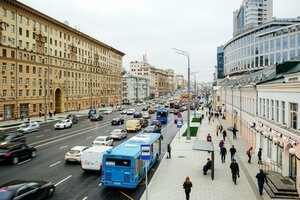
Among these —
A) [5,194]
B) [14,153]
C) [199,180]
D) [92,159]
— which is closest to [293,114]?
[199,180]

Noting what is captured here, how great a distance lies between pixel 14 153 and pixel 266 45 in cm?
8653

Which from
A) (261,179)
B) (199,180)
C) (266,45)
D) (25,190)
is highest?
(266,45)

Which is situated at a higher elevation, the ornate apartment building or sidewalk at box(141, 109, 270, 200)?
the ornate apartment building

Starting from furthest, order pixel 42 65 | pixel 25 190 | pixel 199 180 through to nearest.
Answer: pixel 42 65
pixel 199 180
pixel 25 190

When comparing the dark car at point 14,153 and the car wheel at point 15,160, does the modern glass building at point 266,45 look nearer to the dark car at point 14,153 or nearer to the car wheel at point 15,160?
the dark car at point 14,153

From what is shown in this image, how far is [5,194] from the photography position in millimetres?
11906

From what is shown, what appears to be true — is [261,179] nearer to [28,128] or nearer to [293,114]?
[293,114]

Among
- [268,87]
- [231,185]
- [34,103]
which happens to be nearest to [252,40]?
[34,103]

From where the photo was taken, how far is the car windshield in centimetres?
1172

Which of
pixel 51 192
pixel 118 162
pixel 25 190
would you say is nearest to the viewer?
pixel 25 190

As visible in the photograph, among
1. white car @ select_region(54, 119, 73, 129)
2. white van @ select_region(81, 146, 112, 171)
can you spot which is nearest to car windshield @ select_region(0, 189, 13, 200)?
white van @ select_region(81, 146, 112, 171)

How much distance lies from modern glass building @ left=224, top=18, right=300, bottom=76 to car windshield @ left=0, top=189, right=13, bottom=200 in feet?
264

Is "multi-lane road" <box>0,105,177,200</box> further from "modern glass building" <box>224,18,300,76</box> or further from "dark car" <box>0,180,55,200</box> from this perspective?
"modern glass building" <box>224,18,300,76</box>

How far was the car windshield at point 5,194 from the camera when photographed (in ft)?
38.5
